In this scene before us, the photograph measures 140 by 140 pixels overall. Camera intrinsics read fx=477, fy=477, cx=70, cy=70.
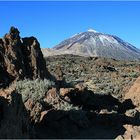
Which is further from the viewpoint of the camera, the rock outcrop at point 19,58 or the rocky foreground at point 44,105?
the rock outcrop at point 19,58

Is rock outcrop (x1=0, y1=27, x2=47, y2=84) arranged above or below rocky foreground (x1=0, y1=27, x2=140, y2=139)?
above

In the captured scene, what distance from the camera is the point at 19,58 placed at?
18.7 m

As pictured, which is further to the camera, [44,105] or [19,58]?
[19,58]

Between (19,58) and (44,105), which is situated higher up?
(19,58)

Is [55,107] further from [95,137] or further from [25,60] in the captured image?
[25,60]

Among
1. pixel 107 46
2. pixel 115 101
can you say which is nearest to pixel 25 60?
pixel 115 101

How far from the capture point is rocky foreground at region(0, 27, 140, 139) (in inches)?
478

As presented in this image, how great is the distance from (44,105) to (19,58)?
408cm

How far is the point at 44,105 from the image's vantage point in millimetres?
15109

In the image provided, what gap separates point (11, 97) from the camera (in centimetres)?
1230

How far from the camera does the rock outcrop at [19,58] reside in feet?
58.6

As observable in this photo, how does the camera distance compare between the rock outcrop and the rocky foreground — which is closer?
the rocky foreground

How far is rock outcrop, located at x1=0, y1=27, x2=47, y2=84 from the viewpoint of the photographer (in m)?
17.9

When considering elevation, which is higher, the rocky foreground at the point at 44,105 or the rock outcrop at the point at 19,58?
the rock outcrop at the point at 19,58
